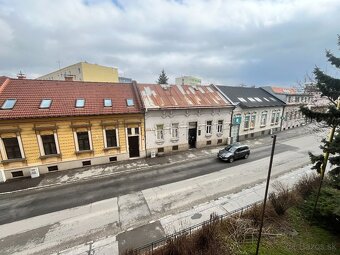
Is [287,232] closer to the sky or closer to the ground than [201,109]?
closer to the ground

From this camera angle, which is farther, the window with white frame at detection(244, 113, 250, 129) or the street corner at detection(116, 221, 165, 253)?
the window with white frame at detection(244, 113, 250, 129)

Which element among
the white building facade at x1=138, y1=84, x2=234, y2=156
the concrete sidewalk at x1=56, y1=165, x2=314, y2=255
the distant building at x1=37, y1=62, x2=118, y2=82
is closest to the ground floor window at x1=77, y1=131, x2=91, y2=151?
the white building facade at x1=138, y1=84, x2=234, y2=156

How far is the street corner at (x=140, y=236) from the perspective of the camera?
7989 mm

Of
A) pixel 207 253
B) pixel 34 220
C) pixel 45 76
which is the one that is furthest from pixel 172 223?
pixel 45 76

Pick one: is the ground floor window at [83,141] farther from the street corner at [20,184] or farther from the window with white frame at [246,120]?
the window with white frame at [246,120]

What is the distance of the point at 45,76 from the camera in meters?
55.4

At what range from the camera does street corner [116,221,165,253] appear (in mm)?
7989

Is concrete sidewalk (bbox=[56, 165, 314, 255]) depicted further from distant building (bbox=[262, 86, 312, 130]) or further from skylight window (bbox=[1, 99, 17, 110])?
distant building (bbox=[262, 86, 312, 130])

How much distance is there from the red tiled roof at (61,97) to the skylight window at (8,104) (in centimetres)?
22

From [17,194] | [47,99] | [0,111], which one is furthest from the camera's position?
[47,99]

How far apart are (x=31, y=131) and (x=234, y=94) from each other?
24420 mm

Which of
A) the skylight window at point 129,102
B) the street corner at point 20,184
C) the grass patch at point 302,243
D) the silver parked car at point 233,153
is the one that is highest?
the skylight window at point 129,102

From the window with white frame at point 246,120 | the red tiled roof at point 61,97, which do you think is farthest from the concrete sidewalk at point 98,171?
the window with white frame at point 246,120

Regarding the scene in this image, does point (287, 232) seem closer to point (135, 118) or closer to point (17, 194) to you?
point (135, 118)
